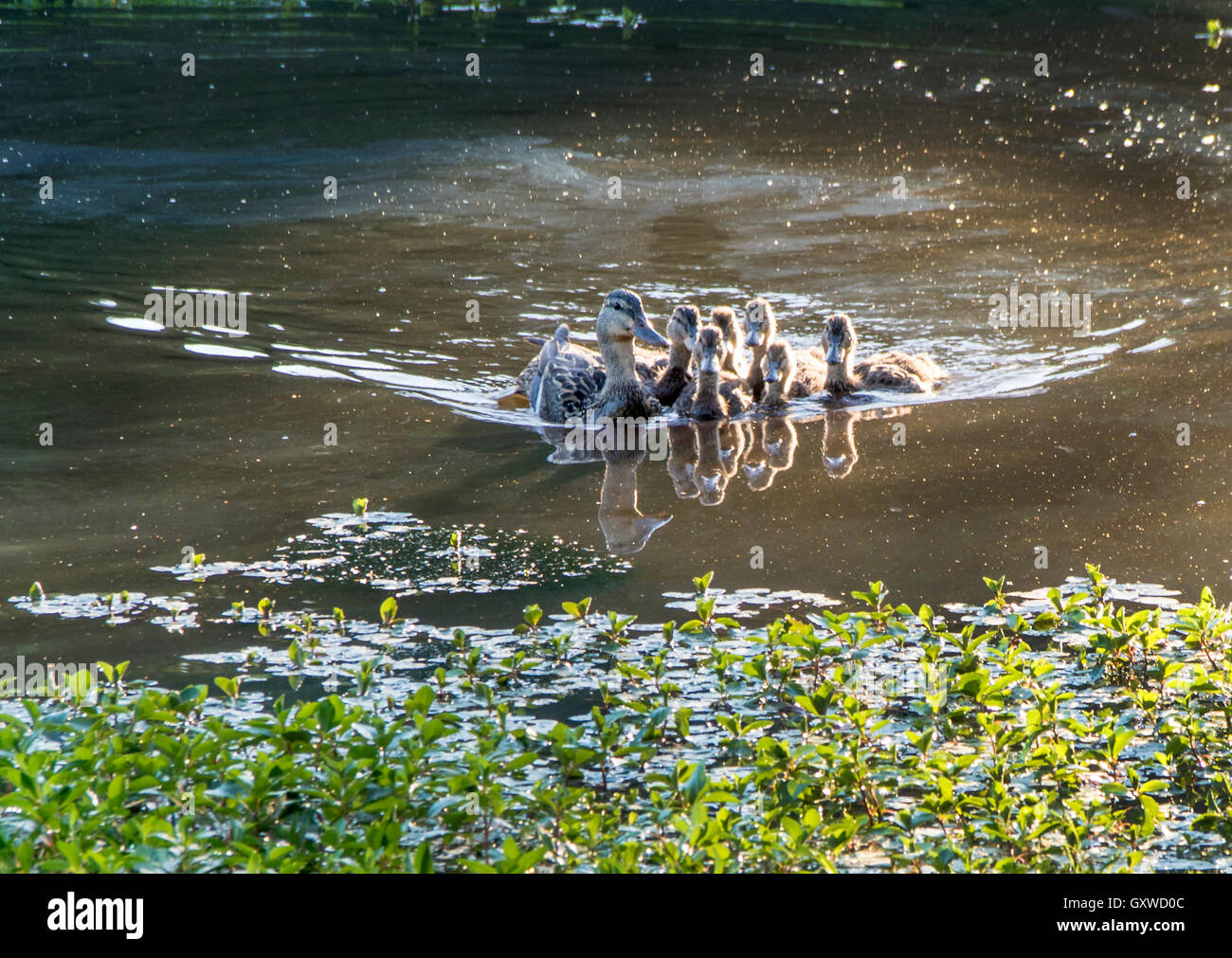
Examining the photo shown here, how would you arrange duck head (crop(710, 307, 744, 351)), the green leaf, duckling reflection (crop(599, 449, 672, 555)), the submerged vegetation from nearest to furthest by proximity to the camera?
the submerged vegetation < the green leaf < duckling reflection (crop(599, 449, 672, 555)) < duck head (crop(710, 307, 744, 351))

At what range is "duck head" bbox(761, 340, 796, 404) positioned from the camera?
10375mm

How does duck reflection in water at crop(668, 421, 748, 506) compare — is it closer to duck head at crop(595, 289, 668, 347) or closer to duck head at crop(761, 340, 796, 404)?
duck head at crop(761, 340, 796, 404)

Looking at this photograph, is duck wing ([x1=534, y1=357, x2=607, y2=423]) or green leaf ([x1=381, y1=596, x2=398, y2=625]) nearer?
green leaf ([x1=381, y1=596, x2=398, y2=625])

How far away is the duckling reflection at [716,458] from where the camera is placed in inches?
331

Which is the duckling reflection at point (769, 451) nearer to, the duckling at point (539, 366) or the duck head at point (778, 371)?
the duck head at point (778, 371)

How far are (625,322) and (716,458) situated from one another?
132 cm

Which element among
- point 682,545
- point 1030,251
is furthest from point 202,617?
point 1030,251

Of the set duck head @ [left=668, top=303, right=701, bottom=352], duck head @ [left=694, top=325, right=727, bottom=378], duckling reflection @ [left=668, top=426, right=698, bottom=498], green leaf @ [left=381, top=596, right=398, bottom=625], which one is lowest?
green leaf @ [left=381, top=596, right=398, bottom=625]

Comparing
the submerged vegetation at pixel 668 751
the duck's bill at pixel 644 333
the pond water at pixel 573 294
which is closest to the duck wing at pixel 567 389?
the pond water at pixel 573 294

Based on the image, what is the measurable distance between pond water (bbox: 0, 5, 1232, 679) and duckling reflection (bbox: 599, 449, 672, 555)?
37 millimetres

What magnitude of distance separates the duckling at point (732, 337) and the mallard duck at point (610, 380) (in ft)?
3.00

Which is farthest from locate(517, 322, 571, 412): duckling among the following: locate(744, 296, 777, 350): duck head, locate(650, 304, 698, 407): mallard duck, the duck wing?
locate(744, 296, 777, 350): duck head

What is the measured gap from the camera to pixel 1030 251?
14828mm

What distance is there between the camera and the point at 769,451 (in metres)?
9.50
